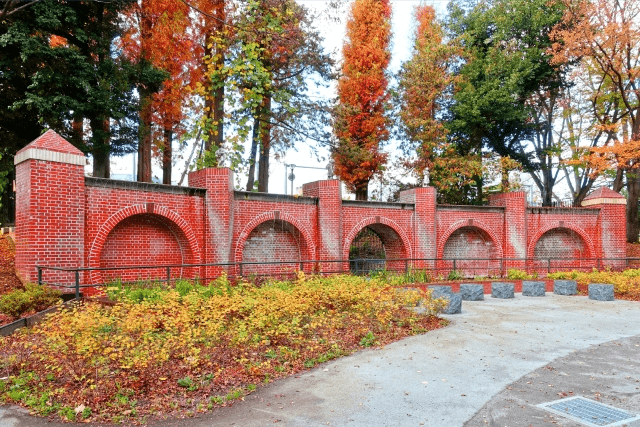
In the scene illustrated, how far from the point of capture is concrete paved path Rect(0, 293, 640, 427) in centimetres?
458

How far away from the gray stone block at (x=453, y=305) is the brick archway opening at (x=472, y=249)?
340 inches

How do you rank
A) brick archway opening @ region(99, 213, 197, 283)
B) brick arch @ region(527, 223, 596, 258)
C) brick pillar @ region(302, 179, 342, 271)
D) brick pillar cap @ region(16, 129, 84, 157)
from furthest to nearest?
brick arch @ region(527, 223, 596, 258) → brick pillar @ region(302, 179, 342, 271) → brick archway opening @ region(99, 213, 197, 283) → brick pillar cap @ region(16, 129, 84, 157)

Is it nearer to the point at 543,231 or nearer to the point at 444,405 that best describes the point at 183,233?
the point at 444,405

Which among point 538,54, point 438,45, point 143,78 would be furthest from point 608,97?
point 143,78

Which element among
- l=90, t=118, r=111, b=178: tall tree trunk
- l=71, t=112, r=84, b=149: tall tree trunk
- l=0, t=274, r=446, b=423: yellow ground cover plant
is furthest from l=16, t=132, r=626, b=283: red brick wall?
l=71, t=112, r=84, b=149: tall tree trunk

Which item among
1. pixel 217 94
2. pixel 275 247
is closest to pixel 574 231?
pixel 275 247

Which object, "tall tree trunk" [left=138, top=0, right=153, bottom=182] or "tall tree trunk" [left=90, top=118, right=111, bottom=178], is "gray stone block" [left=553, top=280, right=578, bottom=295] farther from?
"tall tree trunk" [left=90, top=118, right=111, bottom=178]

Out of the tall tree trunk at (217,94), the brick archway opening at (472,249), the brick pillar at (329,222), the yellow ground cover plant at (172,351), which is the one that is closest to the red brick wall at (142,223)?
the yellow ground cover plant at (172,351)

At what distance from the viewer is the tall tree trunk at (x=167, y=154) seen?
21.5 m

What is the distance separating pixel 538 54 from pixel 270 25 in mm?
14756

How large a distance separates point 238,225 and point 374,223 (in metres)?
5.40

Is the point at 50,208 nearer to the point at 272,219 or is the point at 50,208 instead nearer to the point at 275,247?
the point at 272,219

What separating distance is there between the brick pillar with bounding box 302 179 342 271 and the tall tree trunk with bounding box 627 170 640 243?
1705cm

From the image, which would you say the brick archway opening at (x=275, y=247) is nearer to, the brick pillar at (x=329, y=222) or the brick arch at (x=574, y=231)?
the brick pillar at (x=329, y=222)
